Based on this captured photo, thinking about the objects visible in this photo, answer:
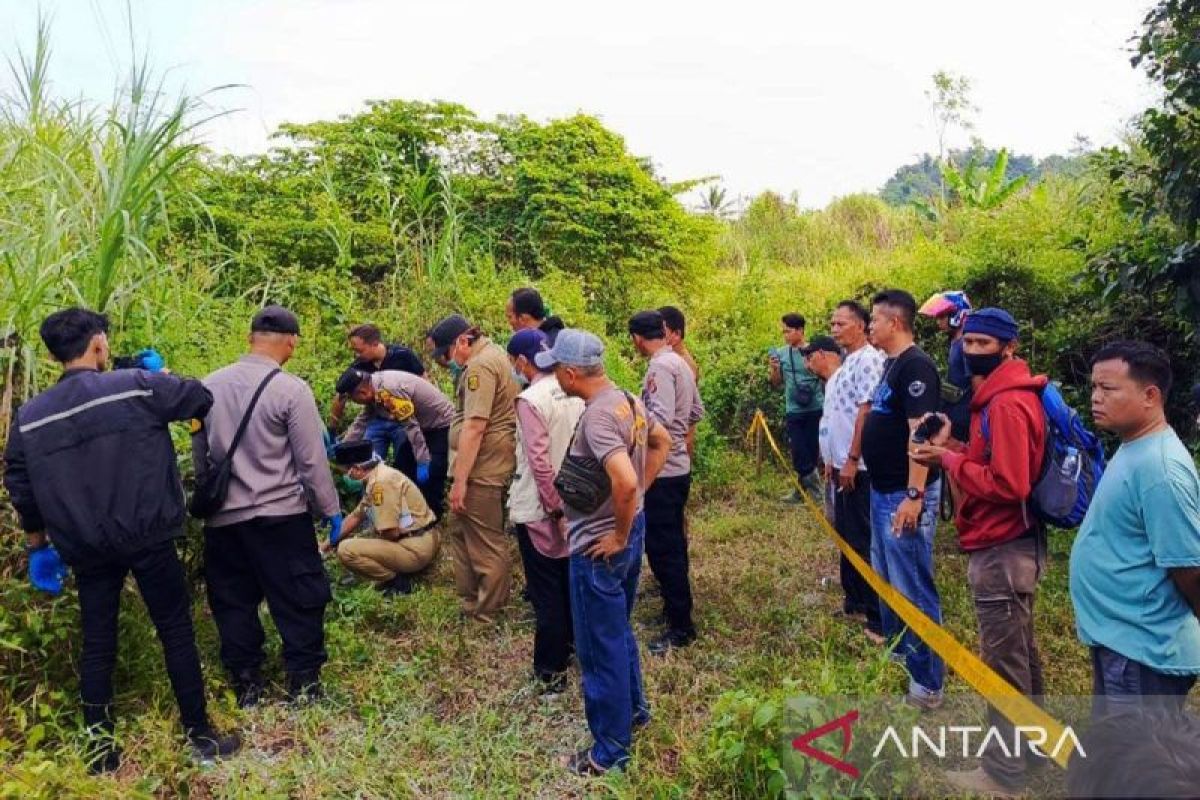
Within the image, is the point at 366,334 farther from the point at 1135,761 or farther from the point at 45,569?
the point at 1135,761

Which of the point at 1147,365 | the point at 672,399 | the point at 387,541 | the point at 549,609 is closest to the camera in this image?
the point at 1147,365

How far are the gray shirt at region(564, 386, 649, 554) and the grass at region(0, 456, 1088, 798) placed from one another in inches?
32.7

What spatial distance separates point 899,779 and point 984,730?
782 mm

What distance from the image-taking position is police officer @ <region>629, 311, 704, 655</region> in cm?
443

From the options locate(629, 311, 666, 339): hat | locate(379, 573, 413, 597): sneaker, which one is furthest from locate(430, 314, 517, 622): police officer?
locate(629, 311, 666, 339): hat

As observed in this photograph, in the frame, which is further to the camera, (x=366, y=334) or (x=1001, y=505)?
(x=366, y=334)

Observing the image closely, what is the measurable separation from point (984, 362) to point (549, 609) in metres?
2.27

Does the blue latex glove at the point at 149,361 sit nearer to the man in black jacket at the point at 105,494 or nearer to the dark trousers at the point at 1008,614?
the man in black jacket at the point at 105,494

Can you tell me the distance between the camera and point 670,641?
4438 millimetres

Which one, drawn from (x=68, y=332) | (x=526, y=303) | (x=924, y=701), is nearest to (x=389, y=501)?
(x=526, y=303)

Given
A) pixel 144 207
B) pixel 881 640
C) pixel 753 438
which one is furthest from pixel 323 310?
pixel 881 640

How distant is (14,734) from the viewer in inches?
126

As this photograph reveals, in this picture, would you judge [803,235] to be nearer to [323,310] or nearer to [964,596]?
[323,310]

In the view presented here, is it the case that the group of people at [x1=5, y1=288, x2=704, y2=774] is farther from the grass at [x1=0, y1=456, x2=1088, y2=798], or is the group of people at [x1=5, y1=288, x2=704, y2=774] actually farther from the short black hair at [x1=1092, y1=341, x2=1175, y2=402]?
the short black hair at [x1=1092, y1=341, x2=1175, y2=402]
